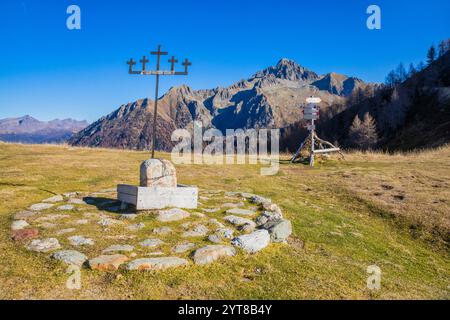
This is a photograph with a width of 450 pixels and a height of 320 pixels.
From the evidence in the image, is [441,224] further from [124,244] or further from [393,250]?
[124,244]

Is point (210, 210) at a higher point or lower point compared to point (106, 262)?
higher

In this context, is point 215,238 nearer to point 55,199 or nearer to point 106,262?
point 106,262

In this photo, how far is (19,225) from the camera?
29.8 feet

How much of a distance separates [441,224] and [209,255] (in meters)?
8.42

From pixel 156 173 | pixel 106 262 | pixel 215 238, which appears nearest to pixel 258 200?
pixel 156 173

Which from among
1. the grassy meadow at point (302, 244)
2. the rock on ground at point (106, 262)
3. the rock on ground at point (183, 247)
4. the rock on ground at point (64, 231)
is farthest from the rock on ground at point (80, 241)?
the rock on ground at point (183, 247)

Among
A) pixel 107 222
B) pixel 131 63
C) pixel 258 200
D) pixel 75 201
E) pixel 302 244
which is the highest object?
pixel 131 63

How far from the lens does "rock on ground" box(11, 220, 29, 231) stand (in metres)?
8.92

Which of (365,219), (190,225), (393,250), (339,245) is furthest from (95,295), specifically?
(365,219)

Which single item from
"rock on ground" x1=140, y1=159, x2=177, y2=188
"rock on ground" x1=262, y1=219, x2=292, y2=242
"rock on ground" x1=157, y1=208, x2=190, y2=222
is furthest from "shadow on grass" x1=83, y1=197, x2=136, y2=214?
"rock on ground" x1=262, y1=219, x2=292, y2=242

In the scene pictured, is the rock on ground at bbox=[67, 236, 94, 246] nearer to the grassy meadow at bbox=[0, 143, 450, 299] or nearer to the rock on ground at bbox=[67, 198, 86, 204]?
the grassy meadow at bbox=[0, 143, 450, 299]

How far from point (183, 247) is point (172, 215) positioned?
2.33 m

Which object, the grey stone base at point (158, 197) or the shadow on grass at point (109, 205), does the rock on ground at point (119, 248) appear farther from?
the shadow on grass at point (109, 205)
